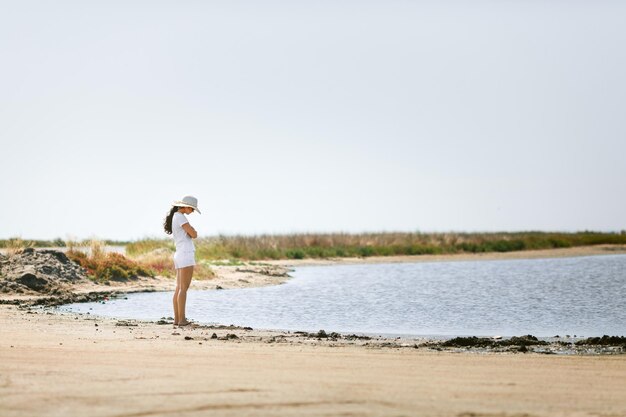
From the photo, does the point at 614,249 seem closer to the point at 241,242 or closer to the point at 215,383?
the point at 241,242

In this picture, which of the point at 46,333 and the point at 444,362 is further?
the point at 46,333

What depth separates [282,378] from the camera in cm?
866

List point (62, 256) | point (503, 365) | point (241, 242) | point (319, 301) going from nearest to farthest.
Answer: point (503, 365)
point (319, 301)
point (62, 256)
point (241, 242)

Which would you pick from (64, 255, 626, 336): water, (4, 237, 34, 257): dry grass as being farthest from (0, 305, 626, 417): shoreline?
(4, 237, 34, 257): dry grass

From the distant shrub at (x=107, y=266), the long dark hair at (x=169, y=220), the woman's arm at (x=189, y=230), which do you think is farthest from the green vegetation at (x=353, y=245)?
the woman's arm at (x=189, y=230)

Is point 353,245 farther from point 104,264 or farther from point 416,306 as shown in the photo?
point 416,306

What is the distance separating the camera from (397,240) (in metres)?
63.5

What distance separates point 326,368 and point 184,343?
3.10 m

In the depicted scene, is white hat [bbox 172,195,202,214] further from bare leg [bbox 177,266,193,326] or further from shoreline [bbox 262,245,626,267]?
shoreline [bbox 262,245,626,267]

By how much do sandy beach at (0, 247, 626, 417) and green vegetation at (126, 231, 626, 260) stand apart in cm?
2769

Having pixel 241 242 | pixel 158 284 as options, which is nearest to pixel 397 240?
pixel 241 242

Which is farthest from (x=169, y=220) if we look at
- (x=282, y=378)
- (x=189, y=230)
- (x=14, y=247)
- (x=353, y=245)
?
(x=353, y=245)

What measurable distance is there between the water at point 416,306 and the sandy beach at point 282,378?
3775 millimetres

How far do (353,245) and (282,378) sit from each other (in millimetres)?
48984
